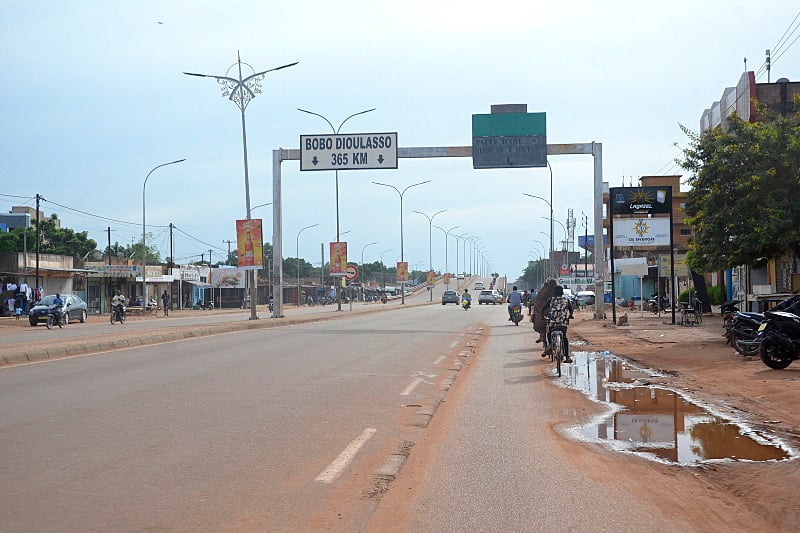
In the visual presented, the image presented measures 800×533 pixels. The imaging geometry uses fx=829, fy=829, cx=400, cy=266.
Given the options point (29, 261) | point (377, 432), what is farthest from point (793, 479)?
point (29, 261)


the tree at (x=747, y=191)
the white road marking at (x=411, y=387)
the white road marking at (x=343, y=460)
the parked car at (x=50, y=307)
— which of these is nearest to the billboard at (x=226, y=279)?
the parked car at (x=50, y=307)

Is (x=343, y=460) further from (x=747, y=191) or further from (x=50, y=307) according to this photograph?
(x=50, y=307)

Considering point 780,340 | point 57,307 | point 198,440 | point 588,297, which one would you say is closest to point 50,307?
point 57,307

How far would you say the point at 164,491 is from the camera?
644 cm

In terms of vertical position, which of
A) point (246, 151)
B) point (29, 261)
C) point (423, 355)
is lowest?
point (423, 355)

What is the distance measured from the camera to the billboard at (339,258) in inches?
2464

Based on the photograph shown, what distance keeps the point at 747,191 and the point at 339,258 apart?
142 ft

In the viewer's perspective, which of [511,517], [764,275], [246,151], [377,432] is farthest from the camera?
[246,151]

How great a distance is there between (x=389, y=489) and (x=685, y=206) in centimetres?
2084

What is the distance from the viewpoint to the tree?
2088cm

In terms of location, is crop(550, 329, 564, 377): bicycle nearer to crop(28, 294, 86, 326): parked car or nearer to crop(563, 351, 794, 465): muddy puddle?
crop(563, 351, 794, 465): muddy puddle

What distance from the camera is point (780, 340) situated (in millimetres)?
15219

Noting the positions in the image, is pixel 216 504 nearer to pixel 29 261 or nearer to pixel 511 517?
pixel 511 517

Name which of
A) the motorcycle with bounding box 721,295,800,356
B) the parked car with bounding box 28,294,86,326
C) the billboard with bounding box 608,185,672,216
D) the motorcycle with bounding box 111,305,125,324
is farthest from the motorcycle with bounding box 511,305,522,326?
the parked car with bounding box 28,294,86,326
